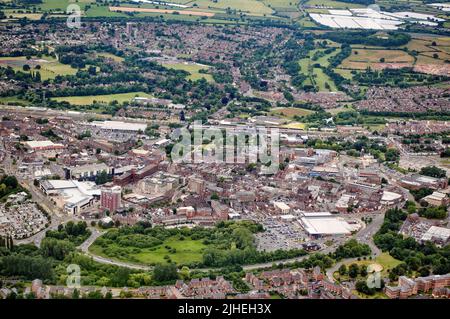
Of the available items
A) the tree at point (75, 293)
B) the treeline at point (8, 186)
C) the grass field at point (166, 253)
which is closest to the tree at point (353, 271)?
the grass field at point (166, 253)

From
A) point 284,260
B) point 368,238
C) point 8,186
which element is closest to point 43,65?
point 8,186

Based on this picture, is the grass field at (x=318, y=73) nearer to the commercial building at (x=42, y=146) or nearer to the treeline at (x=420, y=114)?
the treeline at (x=420, y=114)

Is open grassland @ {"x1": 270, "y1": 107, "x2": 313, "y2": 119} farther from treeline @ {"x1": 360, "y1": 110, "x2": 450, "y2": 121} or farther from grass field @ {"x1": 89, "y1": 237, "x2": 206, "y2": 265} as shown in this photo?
grass field @ {"x1": 89, "y1": 237, "x2": 206, "y2": 265}

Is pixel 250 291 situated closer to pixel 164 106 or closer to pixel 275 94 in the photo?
pixel 164 106

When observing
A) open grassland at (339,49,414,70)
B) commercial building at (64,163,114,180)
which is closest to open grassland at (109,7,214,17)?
open grassland at (339,49,414,70)

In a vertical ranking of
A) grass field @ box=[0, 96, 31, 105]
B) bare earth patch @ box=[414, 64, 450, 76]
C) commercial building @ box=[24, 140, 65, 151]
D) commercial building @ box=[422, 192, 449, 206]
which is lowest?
grass field @ box=[0, 96, 31, 105]

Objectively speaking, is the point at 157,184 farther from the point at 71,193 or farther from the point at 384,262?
the point at 384,262
